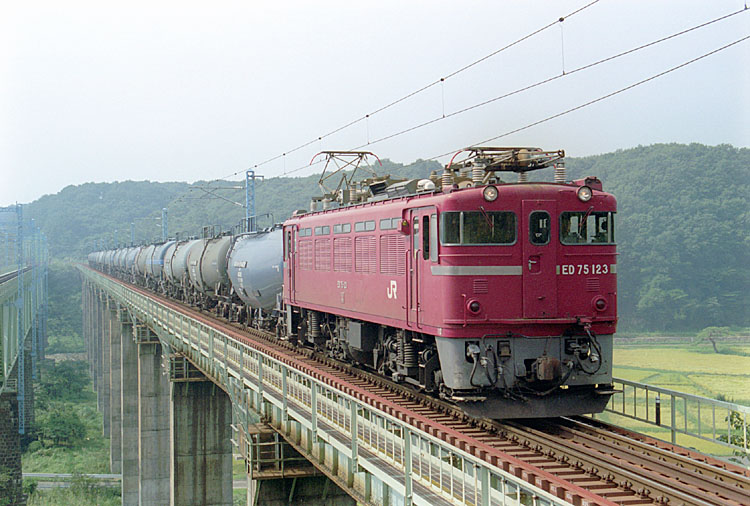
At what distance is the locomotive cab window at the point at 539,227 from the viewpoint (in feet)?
44.9

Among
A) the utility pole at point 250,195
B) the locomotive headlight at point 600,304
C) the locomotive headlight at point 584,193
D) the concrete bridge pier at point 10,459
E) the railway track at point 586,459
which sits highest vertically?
the utility pole at point 250,195

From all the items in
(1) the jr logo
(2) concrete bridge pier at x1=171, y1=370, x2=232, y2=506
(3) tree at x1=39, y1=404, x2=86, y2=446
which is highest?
(1) the jr logo

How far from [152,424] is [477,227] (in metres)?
33.6

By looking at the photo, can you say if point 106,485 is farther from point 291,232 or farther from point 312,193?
point 312,193

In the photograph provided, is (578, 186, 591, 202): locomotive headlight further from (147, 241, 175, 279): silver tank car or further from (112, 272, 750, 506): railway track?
(147, 241, 175, 279): silver tank car

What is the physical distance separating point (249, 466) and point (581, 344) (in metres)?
7.68

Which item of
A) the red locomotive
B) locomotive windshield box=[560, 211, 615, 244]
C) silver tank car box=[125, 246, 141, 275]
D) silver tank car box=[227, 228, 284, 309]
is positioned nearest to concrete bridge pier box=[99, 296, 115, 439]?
silver tank car box=[125, 246, 141, 275]

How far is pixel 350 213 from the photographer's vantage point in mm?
18516

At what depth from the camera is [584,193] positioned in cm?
1380

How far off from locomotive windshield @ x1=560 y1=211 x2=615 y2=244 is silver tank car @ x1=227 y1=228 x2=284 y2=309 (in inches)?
584

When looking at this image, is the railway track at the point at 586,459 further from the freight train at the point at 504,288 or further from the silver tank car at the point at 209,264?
the silver tank car at the point at 209,264

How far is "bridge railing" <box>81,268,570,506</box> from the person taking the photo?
8664 millimetres

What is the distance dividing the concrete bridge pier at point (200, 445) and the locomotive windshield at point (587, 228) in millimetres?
21457

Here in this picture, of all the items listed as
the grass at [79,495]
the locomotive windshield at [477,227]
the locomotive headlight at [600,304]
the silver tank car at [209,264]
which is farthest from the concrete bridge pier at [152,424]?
the locomotive headlight at [600,304]
